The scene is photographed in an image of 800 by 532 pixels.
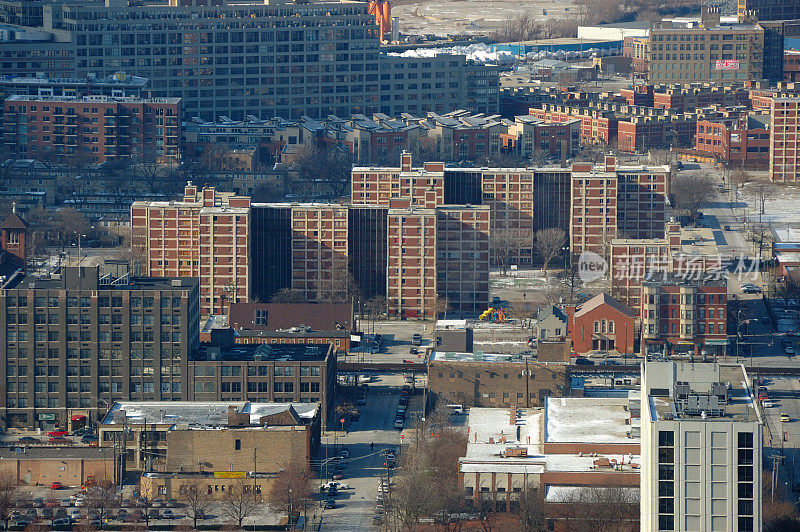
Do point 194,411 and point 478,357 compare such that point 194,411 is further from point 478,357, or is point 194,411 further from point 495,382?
point 478,357

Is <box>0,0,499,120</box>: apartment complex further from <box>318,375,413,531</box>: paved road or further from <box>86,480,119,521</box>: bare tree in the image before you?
<box>86,480,119,521</box>: bare tree

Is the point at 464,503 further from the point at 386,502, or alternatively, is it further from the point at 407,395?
the point at 407,395

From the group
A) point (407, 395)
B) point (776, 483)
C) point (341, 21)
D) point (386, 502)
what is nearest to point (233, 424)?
point (386, 502)

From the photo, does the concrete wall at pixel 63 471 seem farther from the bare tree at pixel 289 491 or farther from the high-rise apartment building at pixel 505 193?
the high-rise apartment building at pixel 505 193

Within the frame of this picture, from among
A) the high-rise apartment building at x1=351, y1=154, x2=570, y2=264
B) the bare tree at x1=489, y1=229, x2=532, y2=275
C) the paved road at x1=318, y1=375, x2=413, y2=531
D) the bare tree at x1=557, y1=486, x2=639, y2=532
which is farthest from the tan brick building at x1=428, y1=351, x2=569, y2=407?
the high-rise apartment building at x1=351, y1=154, x2=570, y2=264

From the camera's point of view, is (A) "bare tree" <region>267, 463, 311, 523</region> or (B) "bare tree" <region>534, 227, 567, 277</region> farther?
(B) "bare tree" <region>534, 227, 567, 277</region>

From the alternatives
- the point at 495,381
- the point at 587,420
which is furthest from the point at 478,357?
the point at 587,420
